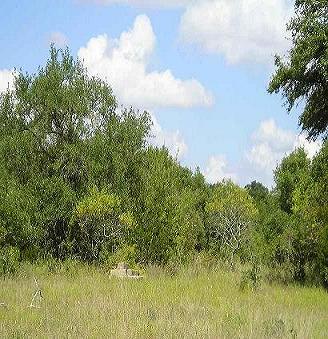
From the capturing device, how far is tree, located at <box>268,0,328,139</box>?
56.7 feet

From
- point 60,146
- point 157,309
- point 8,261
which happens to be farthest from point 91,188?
point 157,309

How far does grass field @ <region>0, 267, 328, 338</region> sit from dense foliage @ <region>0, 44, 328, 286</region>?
2.76 m

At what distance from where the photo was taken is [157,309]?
12570 millimetres

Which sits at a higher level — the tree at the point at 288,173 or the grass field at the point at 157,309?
the tree at the point at 288,173

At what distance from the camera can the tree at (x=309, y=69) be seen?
1730cm

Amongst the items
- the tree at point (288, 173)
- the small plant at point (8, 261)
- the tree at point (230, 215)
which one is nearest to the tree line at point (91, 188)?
the small plant at point (8, 261)

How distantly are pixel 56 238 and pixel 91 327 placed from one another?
13.2 meters

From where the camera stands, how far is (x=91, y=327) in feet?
34.1

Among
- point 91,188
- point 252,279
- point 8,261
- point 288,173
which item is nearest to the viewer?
point 252,279

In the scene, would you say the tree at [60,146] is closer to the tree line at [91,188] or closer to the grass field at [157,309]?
the tree line at [91,188]

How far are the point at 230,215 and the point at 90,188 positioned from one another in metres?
18.0

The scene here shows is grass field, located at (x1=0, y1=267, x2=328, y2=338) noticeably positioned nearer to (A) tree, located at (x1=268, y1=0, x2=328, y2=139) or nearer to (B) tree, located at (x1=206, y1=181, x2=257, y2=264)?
(A) tree, located at (x1=268, y1=0, x2=328, y2=139)

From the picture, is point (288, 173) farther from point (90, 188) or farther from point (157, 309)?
point (157, 309)

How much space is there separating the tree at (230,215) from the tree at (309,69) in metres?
17.3
